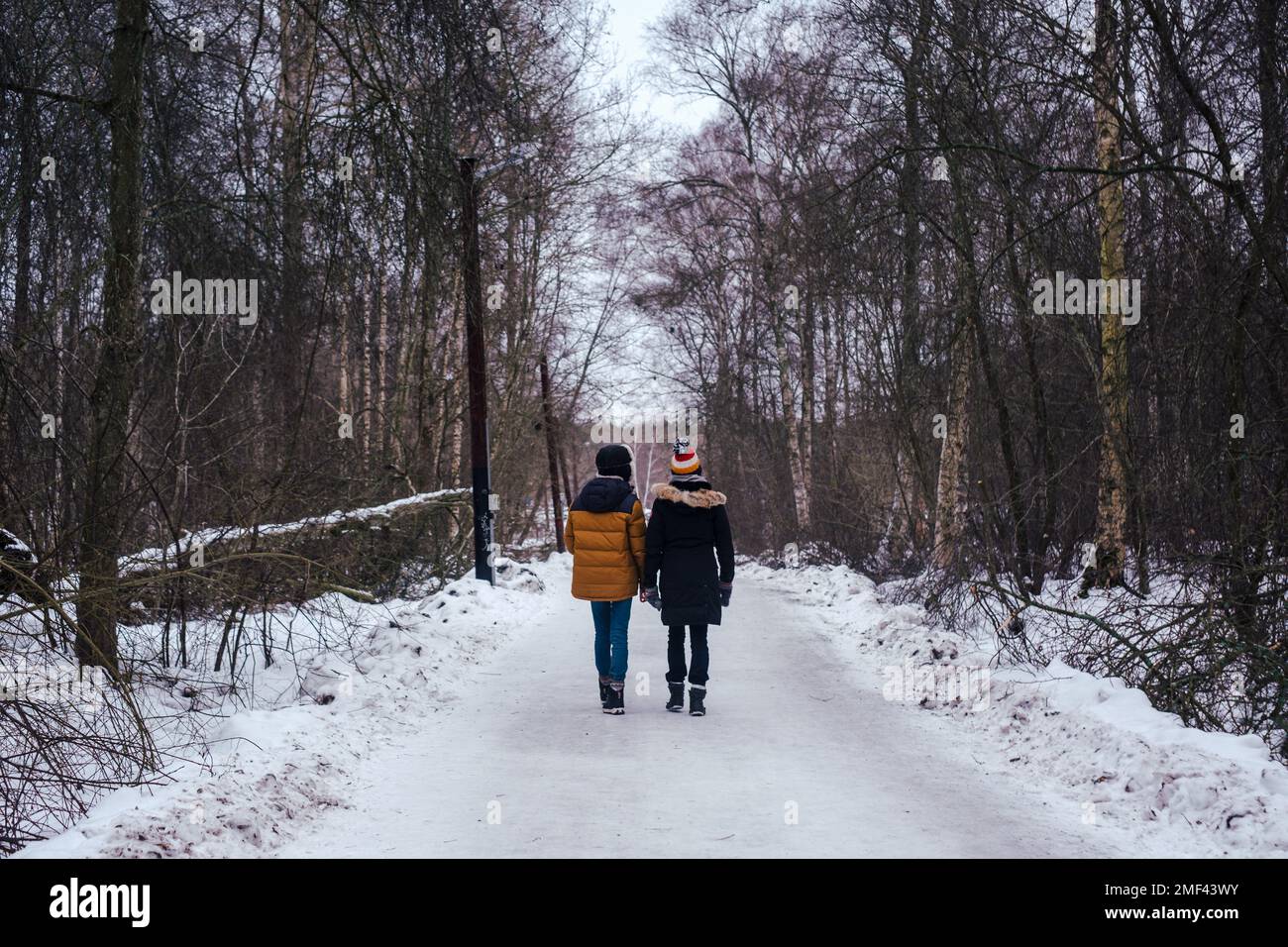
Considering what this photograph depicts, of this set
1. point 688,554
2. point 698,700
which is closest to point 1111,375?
point 688,554

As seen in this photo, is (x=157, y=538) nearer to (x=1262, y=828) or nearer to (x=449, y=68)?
(x=449, y=68)

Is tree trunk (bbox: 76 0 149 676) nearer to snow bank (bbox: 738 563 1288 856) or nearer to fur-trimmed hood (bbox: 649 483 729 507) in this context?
fur-trimmed hood (bbox: 649 483 729 507)

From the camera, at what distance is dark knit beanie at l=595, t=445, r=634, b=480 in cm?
862

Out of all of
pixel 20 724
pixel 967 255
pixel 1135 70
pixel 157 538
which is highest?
pixel 1135 70

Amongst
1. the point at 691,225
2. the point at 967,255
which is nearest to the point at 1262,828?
the point at 967,255

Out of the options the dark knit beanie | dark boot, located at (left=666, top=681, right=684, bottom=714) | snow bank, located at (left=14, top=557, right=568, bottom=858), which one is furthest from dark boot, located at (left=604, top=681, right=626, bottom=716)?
the dark knit beanie

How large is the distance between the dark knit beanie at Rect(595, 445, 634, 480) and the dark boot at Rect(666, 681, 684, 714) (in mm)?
1699

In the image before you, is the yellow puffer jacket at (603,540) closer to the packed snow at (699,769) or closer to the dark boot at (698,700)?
the dark boot at (698,700)

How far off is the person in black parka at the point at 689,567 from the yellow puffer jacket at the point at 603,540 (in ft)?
0.59

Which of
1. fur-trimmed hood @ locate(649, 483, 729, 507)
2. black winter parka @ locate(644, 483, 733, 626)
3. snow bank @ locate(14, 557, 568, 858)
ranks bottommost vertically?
snow bank @ locate(14, 557, 568, 858)

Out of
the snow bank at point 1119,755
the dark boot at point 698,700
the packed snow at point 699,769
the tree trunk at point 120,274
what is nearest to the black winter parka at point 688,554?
the dark boot at point 698,700
